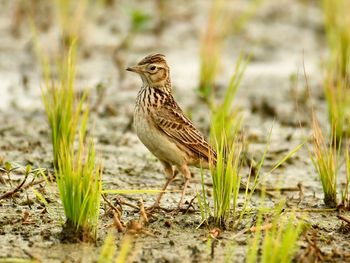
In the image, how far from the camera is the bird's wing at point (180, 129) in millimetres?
6871

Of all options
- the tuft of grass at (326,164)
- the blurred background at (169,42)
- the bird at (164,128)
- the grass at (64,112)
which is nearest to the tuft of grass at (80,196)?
the bird at (164,128)

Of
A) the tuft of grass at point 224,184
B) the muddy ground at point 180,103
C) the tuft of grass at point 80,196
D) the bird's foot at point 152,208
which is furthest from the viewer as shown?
the bird's foot at point 152,208

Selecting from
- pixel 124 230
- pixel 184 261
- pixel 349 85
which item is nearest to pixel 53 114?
pixel 124 230

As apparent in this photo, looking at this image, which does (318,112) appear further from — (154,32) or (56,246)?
(56,246)

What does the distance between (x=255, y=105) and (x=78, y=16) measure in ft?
8.98

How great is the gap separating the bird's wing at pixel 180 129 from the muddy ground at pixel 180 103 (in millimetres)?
473

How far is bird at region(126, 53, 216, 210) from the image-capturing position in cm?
679

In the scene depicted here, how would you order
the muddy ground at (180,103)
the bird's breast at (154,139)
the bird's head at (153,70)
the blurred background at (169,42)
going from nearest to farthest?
the muddy ground at (180,103)
the bird's breast at (154,139)
the bird's head at (153,70)
the blurred background at (169,42)

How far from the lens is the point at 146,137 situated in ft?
22.1

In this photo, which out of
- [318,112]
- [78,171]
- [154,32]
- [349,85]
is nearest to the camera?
[78,171]

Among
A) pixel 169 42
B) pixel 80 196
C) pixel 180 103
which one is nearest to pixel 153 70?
pixel 80 196

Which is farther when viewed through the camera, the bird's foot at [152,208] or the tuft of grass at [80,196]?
the bird's foot at [152,208]

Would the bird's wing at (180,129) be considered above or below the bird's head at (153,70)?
below

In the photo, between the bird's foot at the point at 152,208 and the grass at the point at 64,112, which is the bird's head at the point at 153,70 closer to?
the grass at the point at 64,112
